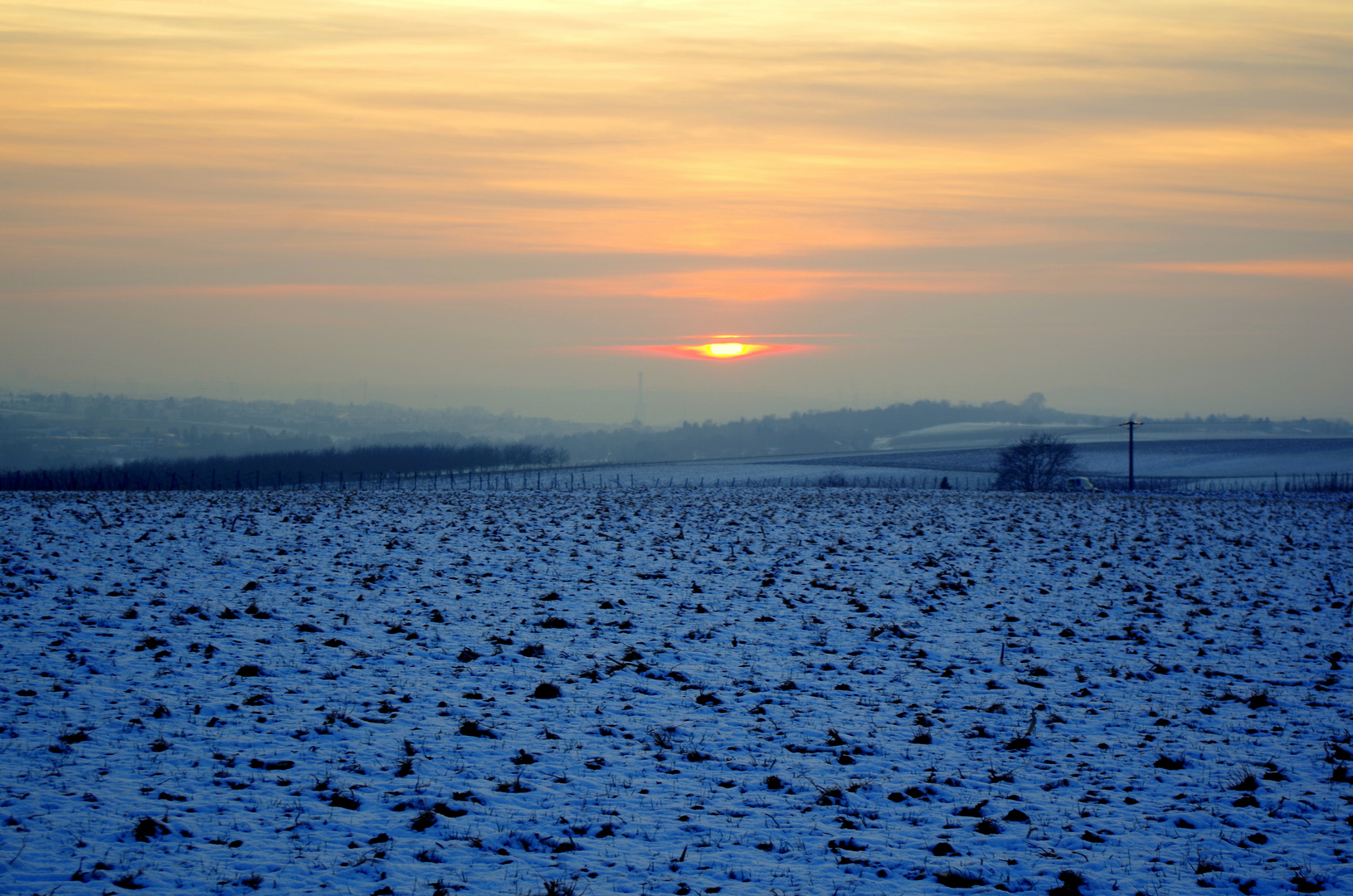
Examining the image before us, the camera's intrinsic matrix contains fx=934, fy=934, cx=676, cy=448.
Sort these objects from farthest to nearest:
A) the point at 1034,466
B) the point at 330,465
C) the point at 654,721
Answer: the point at 330,465 < the point at 1034,466 < the point at 654,721

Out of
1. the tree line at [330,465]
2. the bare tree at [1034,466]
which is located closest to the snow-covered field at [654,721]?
the bare tree at [1034,466]

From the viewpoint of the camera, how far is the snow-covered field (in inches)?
292

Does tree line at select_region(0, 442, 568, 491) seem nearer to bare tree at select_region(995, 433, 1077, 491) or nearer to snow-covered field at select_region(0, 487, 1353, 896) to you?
bare tree at select_region(995, 433, 1077, 491)

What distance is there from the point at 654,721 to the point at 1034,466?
289ft

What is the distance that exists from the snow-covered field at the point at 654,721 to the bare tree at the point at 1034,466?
7007 centimetres

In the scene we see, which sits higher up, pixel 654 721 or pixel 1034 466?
pixel 1034 466

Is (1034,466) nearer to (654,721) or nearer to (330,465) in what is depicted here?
(654,721)

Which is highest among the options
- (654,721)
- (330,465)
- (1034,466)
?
(1034,466)

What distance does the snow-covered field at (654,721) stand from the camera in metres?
7.41

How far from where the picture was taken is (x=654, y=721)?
10.9 metres

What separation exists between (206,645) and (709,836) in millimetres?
8255

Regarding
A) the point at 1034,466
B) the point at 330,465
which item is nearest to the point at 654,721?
the point at 1034,466

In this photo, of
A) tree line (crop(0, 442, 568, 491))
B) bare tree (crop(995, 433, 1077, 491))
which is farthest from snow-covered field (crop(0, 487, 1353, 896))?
tree line (crop(0, 442, 568, 491))

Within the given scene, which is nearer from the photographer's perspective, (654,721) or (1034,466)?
(654,721)
